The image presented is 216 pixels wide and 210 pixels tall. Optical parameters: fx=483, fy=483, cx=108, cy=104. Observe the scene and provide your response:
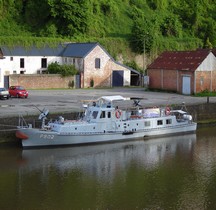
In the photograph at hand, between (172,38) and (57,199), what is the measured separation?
7877 cm

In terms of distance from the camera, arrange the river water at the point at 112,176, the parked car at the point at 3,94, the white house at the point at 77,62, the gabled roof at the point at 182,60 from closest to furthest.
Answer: the river water at the point at 112,176 < the parked car at the point at 3,94 < the gabled roof at the point at 182,60 < the white house at the point at 77,62

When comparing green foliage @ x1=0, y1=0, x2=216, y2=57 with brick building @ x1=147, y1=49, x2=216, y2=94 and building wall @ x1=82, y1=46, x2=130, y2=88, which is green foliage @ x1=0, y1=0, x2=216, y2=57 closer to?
building wall @ x1=82, y1=46, x2=130, y2=88

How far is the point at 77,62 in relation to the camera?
2857 inches

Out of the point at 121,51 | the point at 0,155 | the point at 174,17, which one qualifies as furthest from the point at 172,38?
the point at 0,155

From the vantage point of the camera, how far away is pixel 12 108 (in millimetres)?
43219

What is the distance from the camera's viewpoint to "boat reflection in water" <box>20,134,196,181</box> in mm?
31266

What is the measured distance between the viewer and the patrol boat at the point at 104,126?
3594 cm

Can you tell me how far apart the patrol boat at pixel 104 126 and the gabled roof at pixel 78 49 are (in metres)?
29.9

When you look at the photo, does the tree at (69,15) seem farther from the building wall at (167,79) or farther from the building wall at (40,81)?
the building wall at (167,79)

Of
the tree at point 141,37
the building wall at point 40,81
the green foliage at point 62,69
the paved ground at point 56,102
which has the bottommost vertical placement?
the paved ground at point 56,102

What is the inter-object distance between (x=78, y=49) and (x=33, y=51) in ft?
22.6

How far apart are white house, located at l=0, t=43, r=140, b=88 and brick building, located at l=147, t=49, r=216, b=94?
33.8 feet

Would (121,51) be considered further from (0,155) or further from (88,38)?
(0,155)

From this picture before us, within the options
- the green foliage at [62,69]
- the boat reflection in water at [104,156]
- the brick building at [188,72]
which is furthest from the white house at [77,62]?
the boat reflection in water at [104,156]
